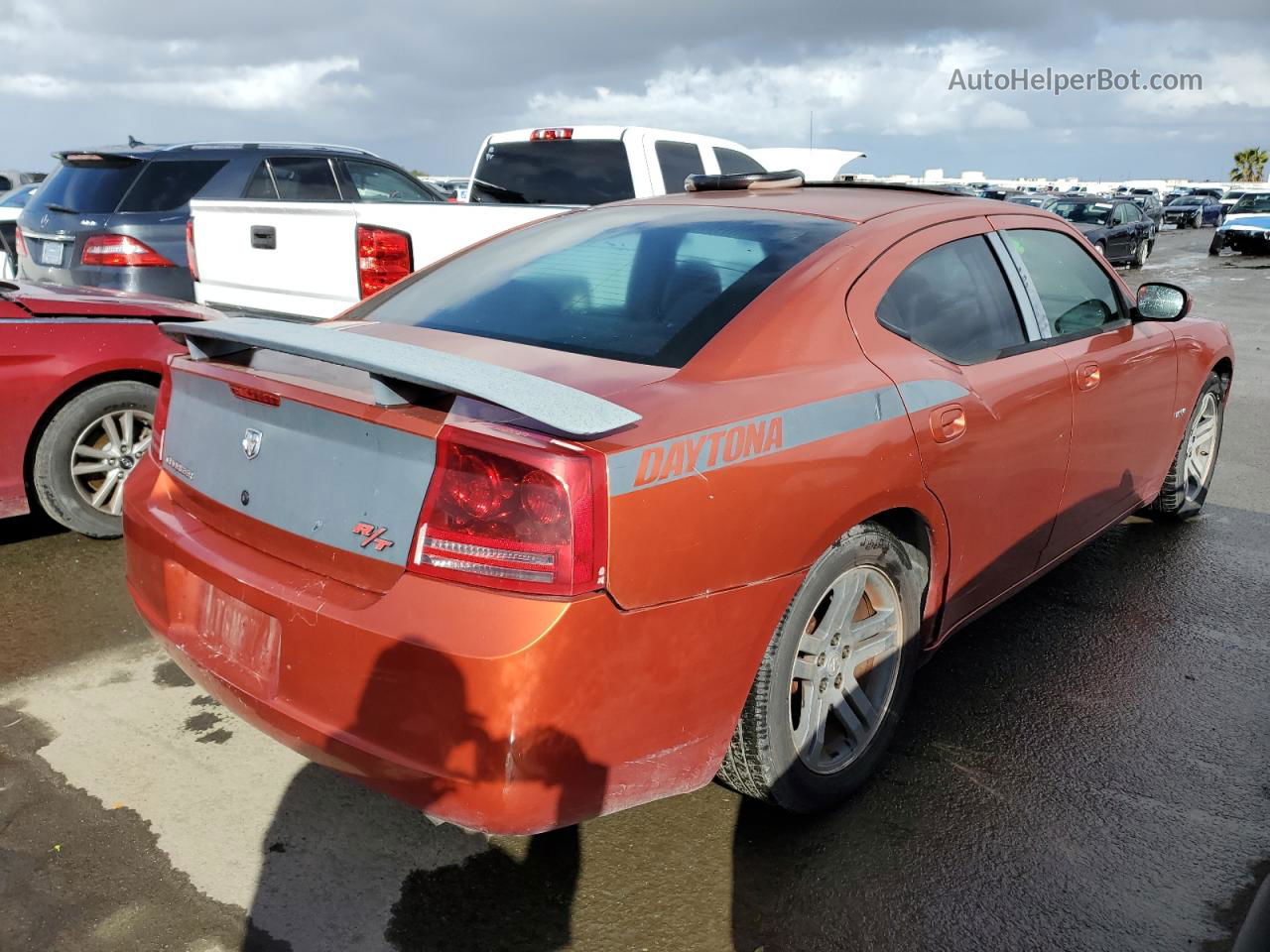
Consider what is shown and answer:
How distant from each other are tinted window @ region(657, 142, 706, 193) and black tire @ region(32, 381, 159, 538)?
13.7 ft

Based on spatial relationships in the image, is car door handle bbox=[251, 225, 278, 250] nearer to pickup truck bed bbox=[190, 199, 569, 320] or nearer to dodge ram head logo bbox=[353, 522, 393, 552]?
pickup truck bed bbox=[190, 199, 569, 320]

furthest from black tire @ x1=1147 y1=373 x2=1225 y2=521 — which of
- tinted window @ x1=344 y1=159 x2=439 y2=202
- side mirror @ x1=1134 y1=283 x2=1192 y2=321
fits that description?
tinted window @ x1=344 y1=159 x2=439 y2=202

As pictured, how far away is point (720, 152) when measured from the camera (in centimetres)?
823

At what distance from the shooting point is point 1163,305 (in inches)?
165

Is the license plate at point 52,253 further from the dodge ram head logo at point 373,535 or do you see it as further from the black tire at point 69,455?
the dodge ram head logo at point 373,535

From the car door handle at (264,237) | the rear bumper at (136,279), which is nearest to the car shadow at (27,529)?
the car door handle at (264,237)

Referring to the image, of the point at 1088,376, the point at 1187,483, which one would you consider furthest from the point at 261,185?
the point at 1187,483

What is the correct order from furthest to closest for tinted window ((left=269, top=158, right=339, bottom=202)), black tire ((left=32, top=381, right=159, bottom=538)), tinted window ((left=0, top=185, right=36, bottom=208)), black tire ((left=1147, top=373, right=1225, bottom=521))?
tinted window ((left=0, top=185, right=36, bottom=208)), tinted window ((left=269, top=158, right=339, bottom=202)), black tire ((left=1147, top=373, right=1225, bottom=521)), black tire ((left=32, top=381, right=159, bottom=538))

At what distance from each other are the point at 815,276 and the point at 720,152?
587 centimetres

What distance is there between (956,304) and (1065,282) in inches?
37.0

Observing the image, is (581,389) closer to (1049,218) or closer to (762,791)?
(762,791)

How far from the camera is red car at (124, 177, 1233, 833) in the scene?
6.59 feet

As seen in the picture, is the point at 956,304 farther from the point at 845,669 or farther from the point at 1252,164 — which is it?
the point at 1252,164

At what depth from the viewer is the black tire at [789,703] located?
8.09ft
